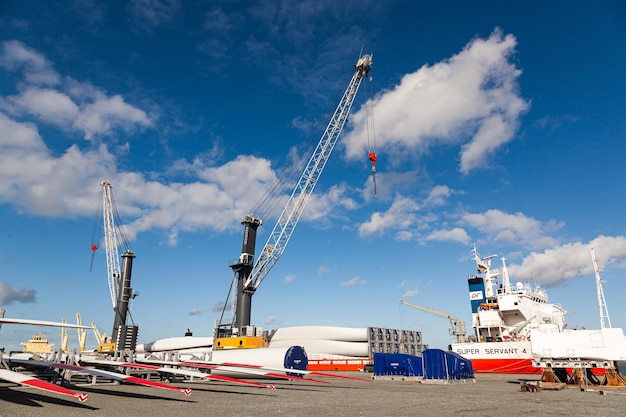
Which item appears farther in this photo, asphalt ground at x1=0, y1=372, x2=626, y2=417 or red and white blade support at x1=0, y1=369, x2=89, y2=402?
asphalt ground at x1=0, y1=372, x2=626, y2=417

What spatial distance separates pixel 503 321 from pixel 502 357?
946 centimetres

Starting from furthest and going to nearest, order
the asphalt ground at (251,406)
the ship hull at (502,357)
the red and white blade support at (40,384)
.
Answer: the ship hull at (502,357) < the asphalt ground at (251,406) < the red and white blade support at (40,384)

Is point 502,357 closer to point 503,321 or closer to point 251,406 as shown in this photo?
point 503,321

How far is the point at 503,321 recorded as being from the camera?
192 feet

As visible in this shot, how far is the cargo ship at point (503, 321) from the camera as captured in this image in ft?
163

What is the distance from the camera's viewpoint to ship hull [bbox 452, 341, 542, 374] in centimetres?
4859

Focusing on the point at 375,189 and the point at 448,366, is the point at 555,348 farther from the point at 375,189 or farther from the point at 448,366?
the point at 375,189

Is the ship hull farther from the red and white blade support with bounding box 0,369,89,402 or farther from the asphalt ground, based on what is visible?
the red and white blade support with bounding box 0,369,89,402

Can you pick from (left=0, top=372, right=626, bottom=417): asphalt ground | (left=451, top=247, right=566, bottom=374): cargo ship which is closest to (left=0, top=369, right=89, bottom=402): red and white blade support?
(left=0, top=372, right=626, bottom=417): asphalt ground

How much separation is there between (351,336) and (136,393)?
203ft

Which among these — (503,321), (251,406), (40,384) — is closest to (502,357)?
(503,321)

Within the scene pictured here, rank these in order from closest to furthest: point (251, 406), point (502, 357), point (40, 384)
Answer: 1. point (40, 384)
2. point (251, 406)
3. point (502, 357)

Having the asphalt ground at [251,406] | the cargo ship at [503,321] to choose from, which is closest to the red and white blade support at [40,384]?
the asphalt ground at [251,406]

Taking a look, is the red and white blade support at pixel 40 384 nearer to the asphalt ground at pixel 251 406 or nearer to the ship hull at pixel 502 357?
the asphalt ground at pixel 251 406
